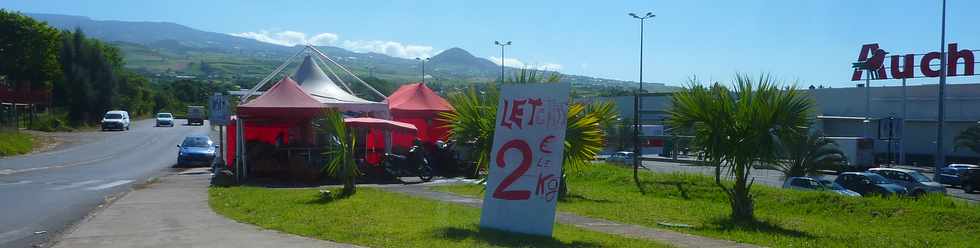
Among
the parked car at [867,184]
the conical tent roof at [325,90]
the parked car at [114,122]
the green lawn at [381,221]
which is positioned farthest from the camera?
the parked car at [114,122]

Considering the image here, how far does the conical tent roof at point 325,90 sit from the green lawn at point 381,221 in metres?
9.88

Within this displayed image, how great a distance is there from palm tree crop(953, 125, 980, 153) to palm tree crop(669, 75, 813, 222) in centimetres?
3729

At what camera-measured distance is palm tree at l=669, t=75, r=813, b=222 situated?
15.4m

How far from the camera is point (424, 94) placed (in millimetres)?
34000

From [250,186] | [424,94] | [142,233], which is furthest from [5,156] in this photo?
[142,233]

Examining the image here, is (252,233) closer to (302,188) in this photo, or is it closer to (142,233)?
(142,233)

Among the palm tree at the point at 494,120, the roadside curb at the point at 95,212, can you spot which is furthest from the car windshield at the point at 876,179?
the roadside curb at the point at 95,212

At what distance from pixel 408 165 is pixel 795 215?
1125 centimetres

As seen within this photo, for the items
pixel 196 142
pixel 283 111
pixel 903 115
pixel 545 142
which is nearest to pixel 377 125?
pixel 283 111

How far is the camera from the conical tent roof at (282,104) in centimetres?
2466

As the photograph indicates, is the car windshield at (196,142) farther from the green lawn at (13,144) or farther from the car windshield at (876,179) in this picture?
the car windshield at (876,179)

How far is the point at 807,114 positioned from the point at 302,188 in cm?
1181

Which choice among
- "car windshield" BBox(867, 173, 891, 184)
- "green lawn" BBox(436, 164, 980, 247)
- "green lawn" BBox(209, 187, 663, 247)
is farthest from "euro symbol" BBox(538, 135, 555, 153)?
"car windshield" BBox(867, 173, 891, 184)

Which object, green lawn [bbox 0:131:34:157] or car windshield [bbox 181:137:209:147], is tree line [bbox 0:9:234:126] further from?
car windshield [bbox 181:137:209:147]
